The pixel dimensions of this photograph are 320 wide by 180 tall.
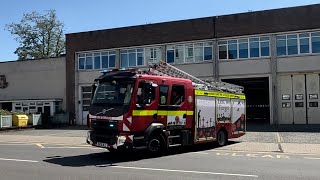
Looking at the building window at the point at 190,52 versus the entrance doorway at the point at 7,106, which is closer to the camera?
the building window at the point at 190,52

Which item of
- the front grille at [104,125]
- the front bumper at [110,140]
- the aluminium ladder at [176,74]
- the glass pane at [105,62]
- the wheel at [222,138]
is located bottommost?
the wheel at [222,138]

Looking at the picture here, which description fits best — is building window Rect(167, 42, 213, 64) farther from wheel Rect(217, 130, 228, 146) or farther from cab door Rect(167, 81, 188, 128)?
cab door Rect(167, 81, 188, 128)

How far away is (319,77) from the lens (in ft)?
108

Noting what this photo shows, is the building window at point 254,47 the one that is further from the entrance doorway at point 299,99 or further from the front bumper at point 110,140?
the front bumper at point 110,140

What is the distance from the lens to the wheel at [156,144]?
15.1 meters

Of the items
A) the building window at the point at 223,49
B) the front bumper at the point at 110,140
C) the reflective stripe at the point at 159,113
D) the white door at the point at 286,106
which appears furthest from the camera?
the building window at the point at 223,49

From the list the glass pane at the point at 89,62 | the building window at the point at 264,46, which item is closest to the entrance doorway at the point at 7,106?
the glass pane at the point at 89,62

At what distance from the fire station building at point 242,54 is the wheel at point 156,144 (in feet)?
63.5

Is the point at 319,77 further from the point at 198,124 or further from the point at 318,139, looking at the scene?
the point at 198,124

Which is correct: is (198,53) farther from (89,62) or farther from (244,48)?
(89,62)

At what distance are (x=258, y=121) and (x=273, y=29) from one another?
8.11 meters

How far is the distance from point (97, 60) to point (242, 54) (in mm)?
13603

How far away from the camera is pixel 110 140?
576 inches

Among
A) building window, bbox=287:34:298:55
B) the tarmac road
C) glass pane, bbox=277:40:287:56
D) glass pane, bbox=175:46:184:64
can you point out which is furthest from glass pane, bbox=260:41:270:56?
the tarmac road
